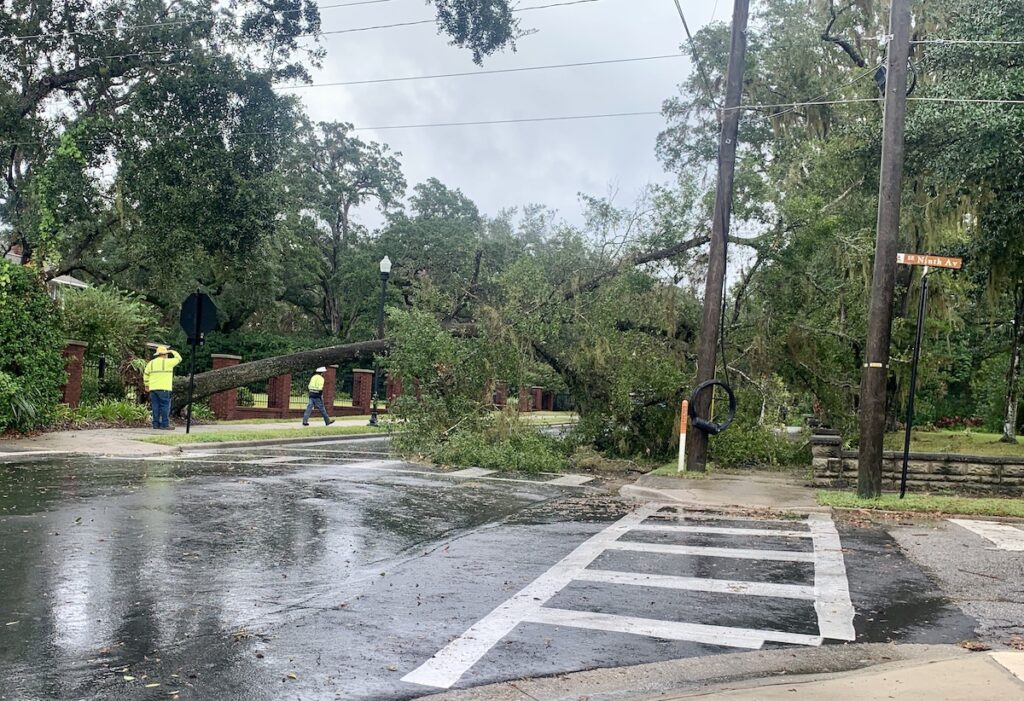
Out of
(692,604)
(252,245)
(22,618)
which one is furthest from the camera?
(252,245)

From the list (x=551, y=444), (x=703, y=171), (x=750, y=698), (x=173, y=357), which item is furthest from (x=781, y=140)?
(x=750, y=698)

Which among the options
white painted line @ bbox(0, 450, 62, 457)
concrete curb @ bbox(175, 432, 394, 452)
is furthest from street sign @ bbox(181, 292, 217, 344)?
white painted line @ bbox(0, 450, 62, 457)

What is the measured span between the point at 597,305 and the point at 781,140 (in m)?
12.1

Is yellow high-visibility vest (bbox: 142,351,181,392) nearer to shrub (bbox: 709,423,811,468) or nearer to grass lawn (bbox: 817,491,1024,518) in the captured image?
shrub (bbox: 709,423,811,468)

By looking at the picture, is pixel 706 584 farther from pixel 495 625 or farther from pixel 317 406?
pixel 317 406

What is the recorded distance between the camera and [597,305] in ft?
61.0

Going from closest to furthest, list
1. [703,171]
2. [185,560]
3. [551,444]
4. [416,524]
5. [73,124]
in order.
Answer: [185,560]
[416,524]
[551,444]
[703,171]
[73,124]

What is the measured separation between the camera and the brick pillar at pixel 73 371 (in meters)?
21.5

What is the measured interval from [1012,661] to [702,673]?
179 centimetres

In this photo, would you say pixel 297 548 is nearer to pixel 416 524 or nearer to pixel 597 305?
pixel 416 524

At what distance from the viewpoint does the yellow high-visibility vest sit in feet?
66.9

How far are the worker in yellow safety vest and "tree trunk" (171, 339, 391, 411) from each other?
307 centimetres

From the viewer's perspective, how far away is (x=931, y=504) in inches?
481

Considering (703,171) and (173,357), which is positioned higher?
(703,171)
